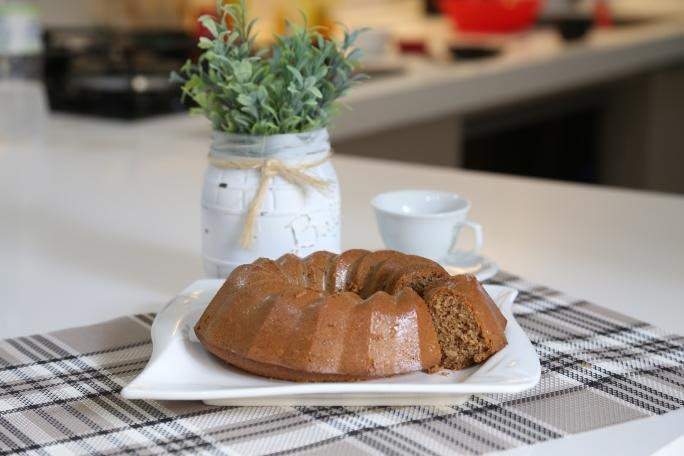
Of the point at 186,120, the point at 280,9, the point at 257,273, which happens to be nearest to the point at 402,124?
the point at 186,120

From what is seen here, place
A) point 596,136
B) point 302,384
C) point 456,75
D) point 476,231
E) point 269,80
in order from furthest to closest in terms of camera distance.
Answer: point 596,136 < point 456,75 < point 476,231 < point 269,80 < point 302,384

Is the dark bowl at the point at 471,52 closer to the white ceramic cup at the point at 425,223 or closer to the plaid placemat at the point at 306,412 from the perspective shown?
the white ceramic cup at the point at 425,223

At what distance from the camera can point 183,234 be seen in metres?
1.44

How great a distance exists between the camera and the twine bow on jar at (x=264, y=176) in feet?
3.52

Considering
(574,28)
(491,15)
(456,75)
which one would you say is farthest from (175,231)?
(491,15)

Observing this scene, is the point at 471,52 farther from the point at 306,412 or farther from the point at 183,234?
the point at 306,412

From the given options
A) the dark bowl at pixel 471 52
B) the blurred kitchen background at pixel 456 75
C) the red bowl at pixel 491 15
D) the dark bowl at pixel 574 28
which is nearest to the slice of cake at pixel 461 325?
the blurred kitchen background at pixel 456 75

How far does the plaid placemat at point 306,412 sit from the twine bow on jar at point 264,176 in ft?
0.51

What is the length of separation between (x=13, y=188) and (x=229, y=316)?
0.94 metres

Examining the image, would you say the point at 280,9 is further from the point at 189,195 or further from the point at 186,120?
the point at 189,195

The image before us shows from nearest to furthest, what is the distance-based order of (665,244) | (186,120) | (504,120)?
1. (665,244)
2. (186,120)
3. (504,120)

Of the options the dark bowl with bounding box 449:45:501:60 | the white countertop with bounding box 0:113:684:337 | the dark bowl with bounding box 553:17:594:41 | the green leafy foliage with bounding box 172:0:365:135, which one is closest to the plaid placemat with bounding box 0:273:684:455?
the white countertop with bounding box 0:113:684:337

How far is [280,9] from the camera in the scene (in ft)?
11.3

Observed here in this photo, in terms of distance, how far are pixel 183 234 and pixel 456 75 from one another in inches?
62.0
